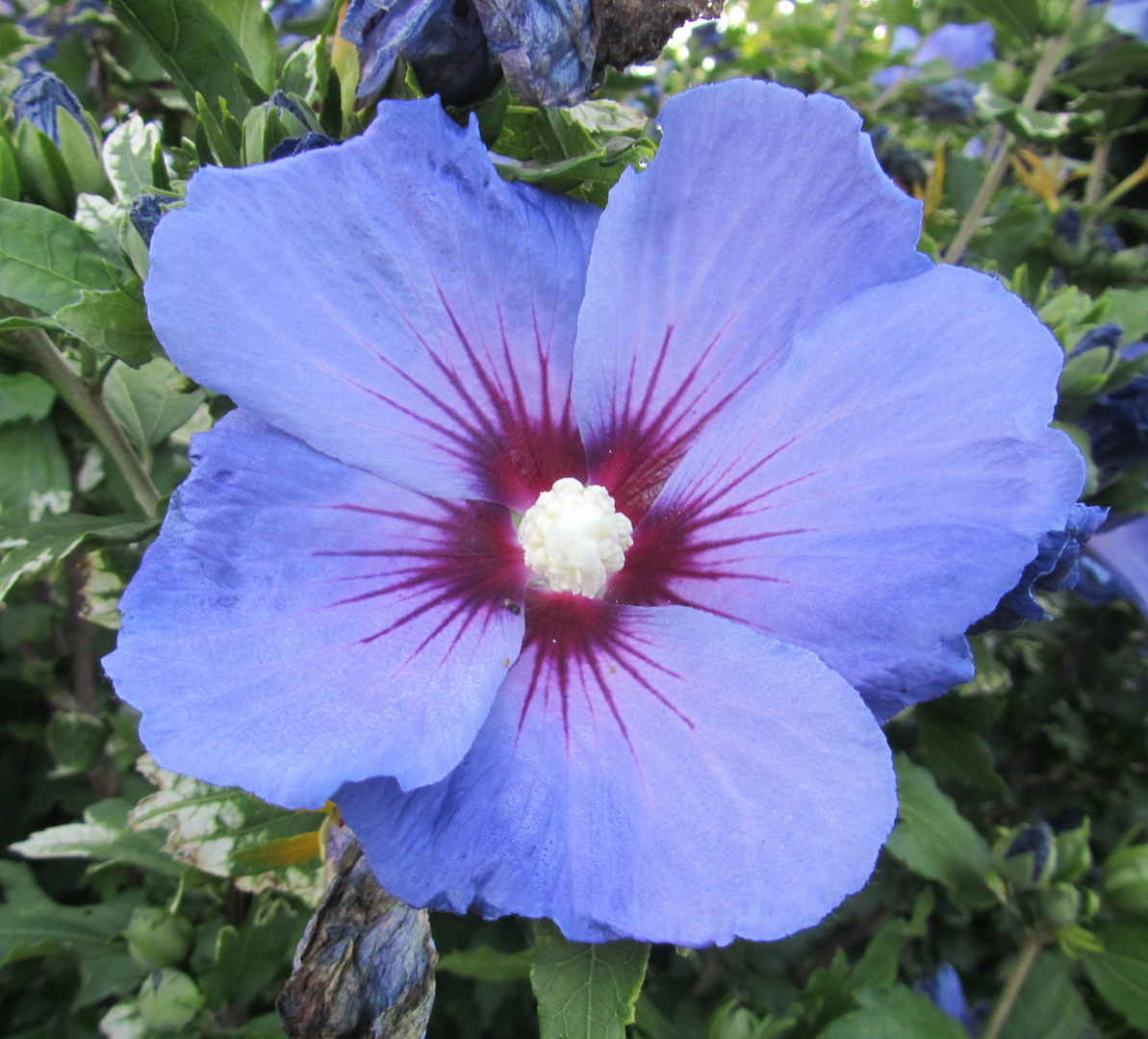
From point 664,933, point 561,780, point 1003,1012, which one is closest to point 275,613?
point 561,780

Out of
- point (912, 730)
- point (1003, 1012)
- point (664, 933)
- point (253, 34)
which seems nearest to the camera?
point (664, 933)

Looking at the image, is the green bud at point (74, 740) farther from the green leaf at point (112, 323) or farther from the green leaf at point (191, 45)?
the green leaf at point (191, 45)

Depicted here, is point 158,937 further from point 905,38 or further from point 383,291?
point 905,38

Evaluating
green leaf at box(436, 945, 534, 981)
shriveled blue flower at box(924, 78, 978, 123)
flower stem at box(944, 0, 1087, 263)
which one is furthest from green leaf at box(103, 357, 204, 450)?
shriveled blue flower at box(924, 78, 978, 123)

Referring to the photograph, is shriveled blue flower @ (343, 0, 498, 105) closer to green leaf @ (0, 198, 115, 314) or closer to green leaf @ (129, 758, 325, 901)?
green leaf @ (0, 198, 115, 314)

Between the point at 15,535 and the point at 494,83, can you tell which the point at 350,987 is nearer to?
the point at 15,535

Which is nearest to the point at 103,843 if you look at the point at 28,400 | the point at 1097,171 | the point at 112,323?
the point at 28,400

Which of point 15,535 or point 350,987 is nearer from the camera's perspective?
point 350,987

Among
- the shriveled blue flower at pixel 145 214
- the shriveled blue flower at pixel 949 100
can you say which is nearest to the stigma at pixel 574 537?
the shriveled blue flower at pixel 145 214
